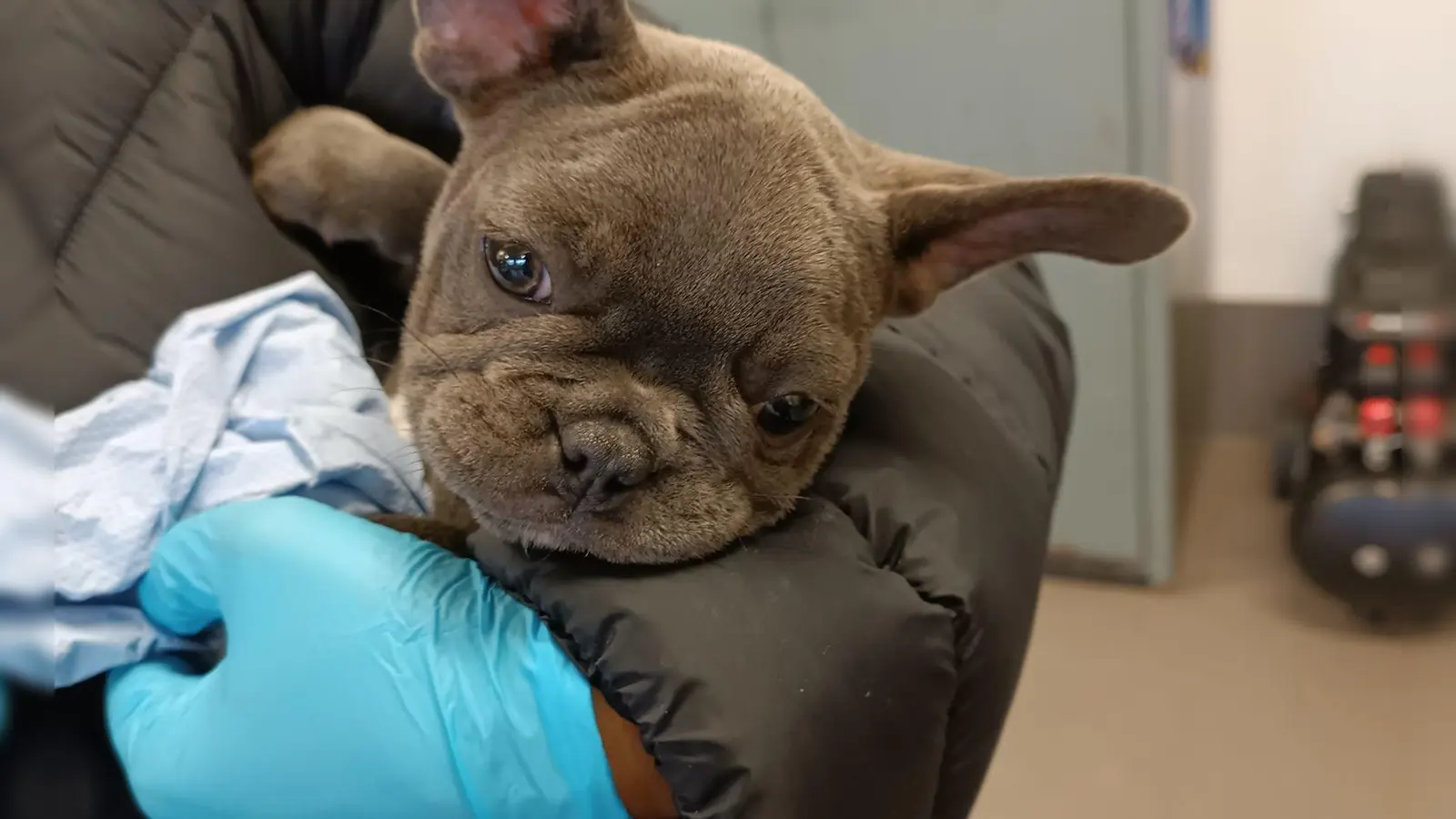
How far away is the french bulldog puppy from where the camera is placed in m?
1.01

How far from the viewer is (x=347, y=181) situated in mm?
1322

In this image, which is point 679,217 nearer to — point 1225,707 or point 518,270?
point 518,270

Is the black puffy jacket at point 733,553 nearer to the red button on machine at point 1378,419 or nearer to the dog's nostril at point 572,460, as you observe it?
the dog's nostril at point 572,460

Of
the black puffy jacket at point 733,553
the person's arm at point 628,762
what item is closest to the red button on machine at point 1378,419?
the black puffy jacket at point 733,553

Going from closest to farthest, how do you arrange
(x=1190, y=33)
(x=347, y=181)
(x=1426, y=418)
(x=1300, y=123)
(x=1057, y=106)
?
(x=347, y=181)
(x=1057, y=106)
(x=1426, y=418)
(x=1190, y=33)
(x=1300, y=123)

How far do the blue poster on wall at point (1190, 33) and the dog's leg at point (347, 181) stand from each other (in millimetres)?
1597

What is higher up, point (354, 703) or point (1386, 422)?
point (354, 703)

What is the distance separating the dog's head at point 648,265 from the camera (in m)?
1.01

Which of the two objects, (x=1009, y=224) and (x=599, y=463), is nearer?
(x=599, y=463)

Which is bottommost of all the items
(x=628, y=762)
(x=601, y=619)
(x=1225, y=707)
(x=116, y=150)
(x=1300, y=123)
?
(x=1225, y=707)

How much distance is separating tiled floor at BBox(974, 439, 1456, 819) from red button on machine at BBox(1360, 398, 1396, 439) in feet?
1.27

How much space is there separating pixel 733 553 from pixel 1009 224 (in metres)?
0.41

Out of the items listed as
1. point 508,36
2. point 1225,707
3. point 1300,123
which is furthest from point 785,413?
point 1300,123

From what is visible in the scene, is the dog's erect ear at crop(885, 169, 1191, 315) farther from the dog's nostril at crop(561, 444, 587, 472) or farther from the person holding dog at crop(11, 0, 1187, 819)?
the dog's nostril at crop(561, 444, 587, 472)
